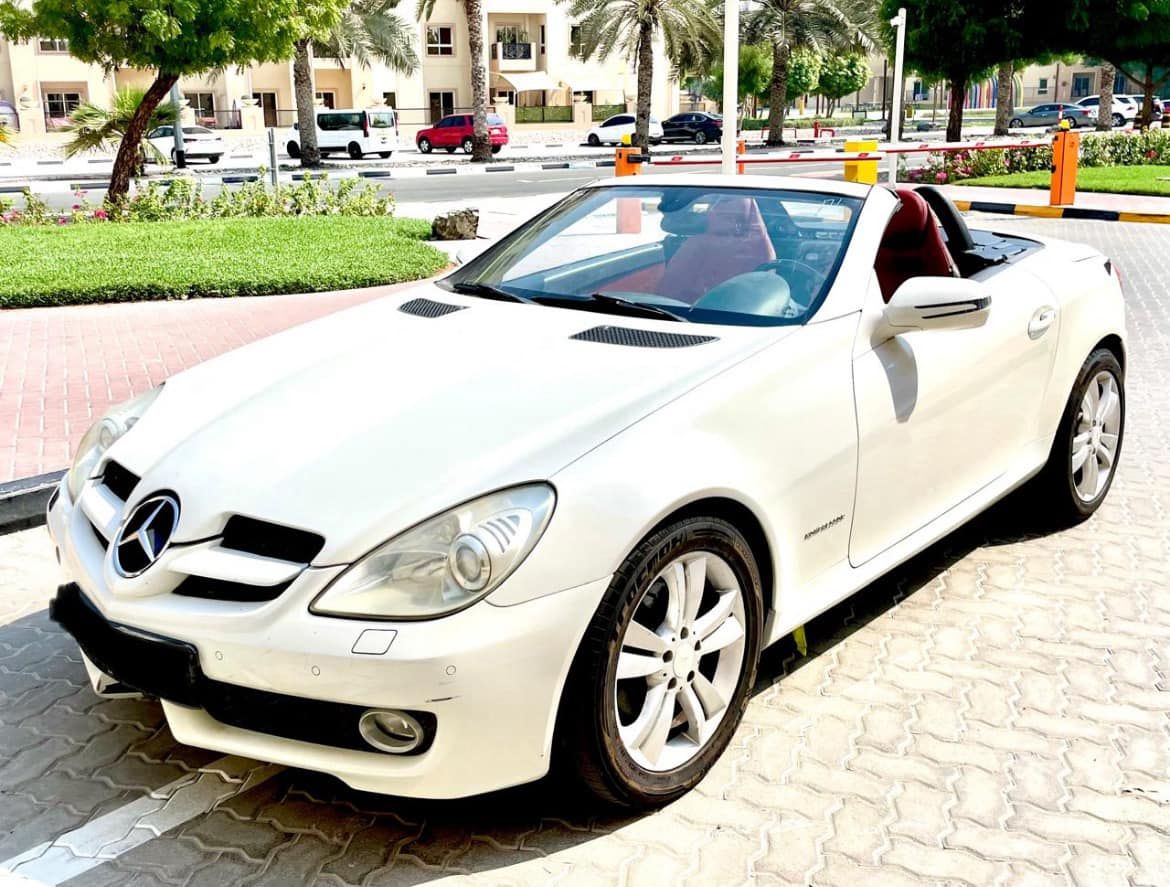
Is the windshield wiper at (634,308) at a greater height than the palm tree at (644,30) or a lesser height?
lesser

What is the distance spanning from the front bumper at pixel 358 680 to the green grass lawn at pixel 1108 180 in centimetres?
2083

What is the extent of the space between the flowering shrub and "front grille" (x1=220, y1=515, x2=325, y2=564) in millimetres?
14827

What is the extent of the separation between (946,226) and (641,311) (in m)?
1.63

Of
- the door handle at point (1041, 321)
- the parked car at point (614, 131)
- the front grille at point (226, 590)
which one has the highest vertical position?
the parked car at point (614, 131)

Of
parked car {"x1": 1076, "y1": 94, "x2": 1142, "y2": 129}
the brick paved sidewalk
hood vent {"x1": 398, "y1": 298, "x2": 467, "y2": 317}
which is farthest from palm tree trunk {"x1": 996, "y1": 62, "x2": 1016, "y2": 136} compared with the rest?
hood vent {"x1": 398, "y1": 298, "x2": 467, "y2": 317}

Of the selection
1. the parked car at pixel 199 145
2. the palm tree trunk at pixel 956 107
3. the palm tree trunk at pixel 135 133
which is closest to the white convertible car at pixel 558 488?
the palm tree trunk at pixel 135 133

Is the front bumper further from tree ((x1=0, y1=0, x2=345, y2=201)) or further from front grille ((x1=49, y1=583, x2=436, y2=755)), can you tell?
tree ((x1=0, y1=0, x2=345, y2=201))

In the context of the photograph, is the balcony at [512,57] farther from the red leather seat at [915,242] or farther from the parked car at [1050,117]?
the red leather seat at [915,242]

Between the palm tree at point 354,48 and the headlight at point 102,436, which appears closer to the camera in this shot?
the headlight at point 102,436

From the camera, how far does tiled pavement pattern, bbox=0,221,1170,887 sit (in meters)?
2.90

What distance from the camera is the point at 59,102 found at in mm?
57875

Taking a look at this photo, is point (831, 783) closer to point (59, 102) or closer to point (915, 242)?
point (915, 242)

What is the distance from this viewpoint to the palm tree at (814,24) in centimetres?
4712

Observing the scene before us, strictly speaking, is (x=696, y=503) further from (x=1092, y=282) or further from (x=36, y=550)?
(x=36, y=550)
